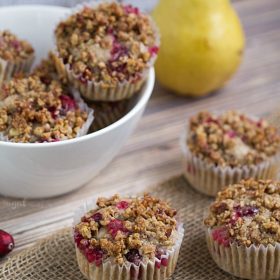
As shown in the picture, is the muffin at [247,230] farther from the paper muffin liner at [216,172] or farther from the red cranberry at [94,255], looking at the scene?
the red cranberry at [94,255]

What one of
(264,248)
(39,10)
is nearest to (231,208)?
(264,248)

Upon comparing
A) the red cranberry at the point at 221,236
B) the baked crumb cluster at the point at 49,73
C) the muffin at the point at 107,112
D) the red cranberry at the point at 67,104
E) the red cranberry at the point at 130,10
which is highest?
the red cranberry at the point at 130,10

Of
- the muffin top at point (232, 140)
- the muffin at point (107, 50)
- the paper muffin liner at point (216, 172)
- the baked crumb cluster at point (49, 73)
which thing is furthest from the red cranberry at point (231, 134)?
the baked crumb cluster at point (49, 73)

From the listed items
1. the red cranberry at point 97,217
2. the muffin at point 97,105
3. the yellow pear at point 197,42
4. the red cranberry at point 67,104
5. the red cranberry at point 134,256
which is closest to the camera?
the red cranberry at point 134,256

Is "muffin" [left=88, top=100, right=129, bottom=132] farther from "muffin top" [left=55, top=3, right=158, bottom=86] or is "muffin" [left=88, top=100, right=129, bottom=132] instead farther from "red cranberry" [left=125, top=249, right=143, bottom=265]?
"red cranberry" [left=125, top=249, right=143, bottom=265]

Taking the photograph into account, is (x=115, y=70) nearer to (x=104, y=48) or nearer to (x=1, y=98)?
(x=104, y=48)

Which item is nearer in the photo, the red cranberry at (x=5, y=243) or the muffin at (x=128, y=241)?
the muffin at (x=128, y=241)

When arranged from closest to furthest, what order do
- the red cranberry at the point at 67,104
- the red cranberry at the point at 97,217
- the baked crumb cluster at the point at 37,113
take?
the red cranberry at the point at 97,217 < the baked crumb cluster at the point at 37,113 < the red cranberry at the point at 67,104

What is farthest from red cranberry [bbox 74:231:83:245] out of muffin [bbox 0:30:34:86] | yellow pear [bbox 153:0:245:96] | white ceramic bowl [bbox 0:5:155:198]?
yellow pear [bbox 153:0:245:96]
